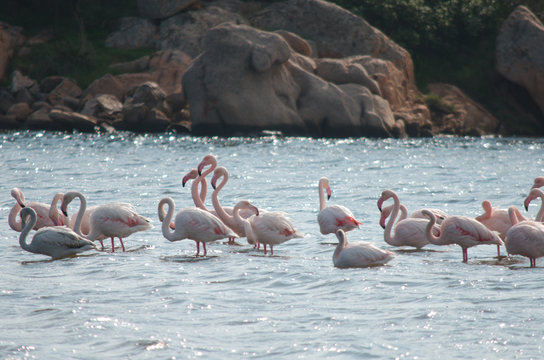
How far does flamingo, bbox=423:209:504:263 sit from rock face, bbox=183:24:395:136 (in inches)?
852

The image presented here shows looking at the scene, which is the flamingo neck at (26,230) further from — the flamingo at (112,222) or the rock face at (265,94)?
the rock face at (265,94)

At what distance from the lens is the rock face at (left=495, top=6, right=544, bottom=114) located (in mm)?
34562

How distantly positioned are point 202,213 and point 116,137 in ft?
72.1

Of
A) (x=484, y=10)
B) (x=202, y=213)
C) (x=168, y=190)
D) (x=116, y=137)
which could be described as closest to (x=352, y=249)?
(x=202, y=213)

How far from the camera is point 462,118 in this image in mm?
36406

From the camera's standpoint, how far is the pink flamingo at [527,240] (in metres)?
8.41

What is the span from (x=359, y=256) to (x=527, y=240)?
1936 millimetres

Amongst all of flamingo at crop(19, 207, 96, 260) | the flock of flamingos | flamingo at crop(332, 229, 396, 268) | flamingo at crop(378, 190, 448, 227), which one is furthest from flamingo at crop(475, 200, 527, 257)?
flamingo at crop(19, 207, 96, 260)

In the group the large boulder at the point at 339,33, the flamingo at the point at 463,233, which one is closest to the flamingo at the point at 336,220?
the flamingo at the point at 463,233

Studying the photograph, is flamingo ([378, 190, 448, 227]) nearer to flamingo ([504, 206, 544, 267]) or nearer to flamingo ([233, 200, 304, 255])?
flamingo ([233, 200, 304, 255])

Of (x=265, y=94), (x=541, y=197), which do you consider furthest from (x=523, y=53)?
(x=541, y=197)

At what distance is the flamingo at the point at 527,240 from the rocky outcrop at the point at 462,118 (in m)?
28.1

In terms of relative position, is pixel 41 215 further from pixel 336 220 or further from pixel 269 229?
pixel 336 220

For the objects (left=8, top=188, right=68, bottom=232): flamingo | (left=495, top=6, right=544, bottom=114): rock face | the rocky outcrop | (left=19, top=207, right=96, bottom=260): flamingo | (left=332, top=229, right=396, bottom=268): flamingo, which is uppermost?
(left=495, top=6, right=544, bottom=114): rock face
